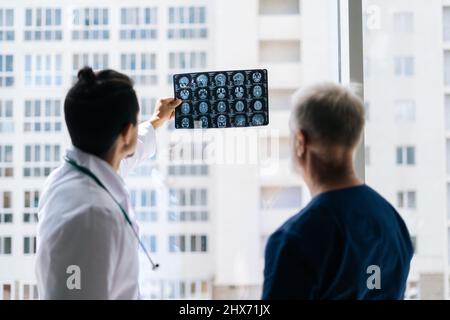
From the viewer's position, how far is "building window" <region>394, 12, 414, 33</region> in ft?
6.13

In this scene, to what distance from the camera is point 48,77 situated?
1.83 metres

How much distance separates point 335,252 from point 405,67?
987mm

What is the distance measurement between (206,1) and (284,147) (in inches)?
22.3

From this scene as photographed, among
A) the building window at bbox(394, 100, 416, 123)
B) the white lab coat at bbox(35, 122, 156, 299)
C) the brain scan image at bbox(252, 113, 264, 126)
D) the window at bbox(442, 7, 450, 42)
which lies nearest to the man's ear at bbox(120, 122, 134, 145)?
the white lab coat at bbox(35, 122, 156, 299)

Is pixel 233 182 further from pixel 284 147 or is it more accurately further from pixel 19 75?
pixel 19 75

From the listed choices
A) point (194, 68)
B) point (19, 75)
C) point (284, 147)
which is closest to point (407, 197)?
point (284, 147)

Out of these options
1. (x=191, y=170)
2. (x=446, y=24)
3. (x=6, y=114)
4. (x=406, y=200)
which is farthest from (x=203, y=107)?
(x=446, y=24)

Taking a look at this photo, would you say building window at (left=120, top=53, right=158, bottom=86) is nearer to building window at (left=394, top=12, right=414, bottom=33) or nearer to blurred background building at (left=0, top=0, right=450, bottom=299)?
blurred background building at (left=0, top=0, right=450, bottom=299)

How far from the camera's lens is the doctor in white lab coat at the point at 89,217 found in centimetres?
115

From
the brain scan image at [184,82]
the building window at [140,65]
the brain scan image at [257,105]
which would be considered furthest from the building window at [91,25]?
the brain scan image at [257,105]

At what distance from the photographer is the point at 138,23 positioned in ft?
6.06

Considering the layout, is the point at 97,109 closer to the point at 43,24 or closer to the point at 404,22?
the point at 43,24
